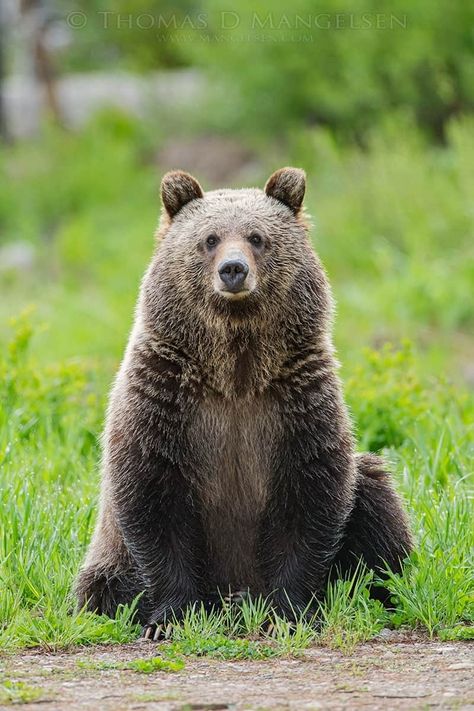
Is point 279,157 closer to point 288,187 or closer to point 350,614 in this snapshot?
point 288,187

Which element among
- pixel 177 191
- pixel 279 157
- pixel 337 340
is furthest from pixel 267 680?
pixel 279 157

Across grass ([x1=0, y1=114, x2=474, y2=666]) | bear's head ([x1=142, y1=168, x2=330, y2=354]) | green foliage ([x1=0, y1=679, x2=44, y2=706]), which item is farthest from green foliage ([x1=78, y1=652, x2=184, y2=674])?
bear's head ([x1=142, y1=168, x2=330, y2=354])

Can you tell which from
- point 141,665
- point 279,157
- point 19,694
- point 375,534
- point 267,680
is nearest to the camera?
point 19,694

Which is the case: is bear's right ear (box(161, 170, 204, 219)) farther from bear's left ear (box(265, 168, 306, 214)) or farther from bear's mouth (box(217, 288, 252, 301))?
bear's mouth (box(217, 288, 252, 301))

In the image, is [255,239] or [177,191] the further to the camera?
[177,191]

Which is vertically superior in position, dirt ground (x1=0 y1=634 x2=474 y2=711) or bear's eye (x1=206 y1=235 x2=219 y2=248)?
bear's eye (x1=206 y1=235 x2=219 y2=248)

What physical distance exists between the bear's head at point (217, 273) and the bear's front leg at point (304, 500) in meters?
0.33

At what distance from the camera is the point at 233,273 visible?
Answer: 4629 mm

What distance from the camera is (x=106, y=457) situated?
16.2 feet

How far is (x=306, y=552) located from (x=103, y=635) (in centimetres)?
81

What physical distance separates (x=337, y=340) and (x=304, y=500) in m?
5.39

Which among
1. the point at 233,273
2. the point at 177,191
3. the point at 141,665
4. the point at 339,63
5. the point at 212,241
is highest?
the point at 339,63

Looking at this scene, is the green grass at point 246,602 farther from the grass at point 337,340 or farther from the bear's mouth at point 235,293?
the bear's mouth at point 235,293

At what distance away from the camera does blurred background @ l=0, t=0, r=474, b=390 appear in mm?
11086
